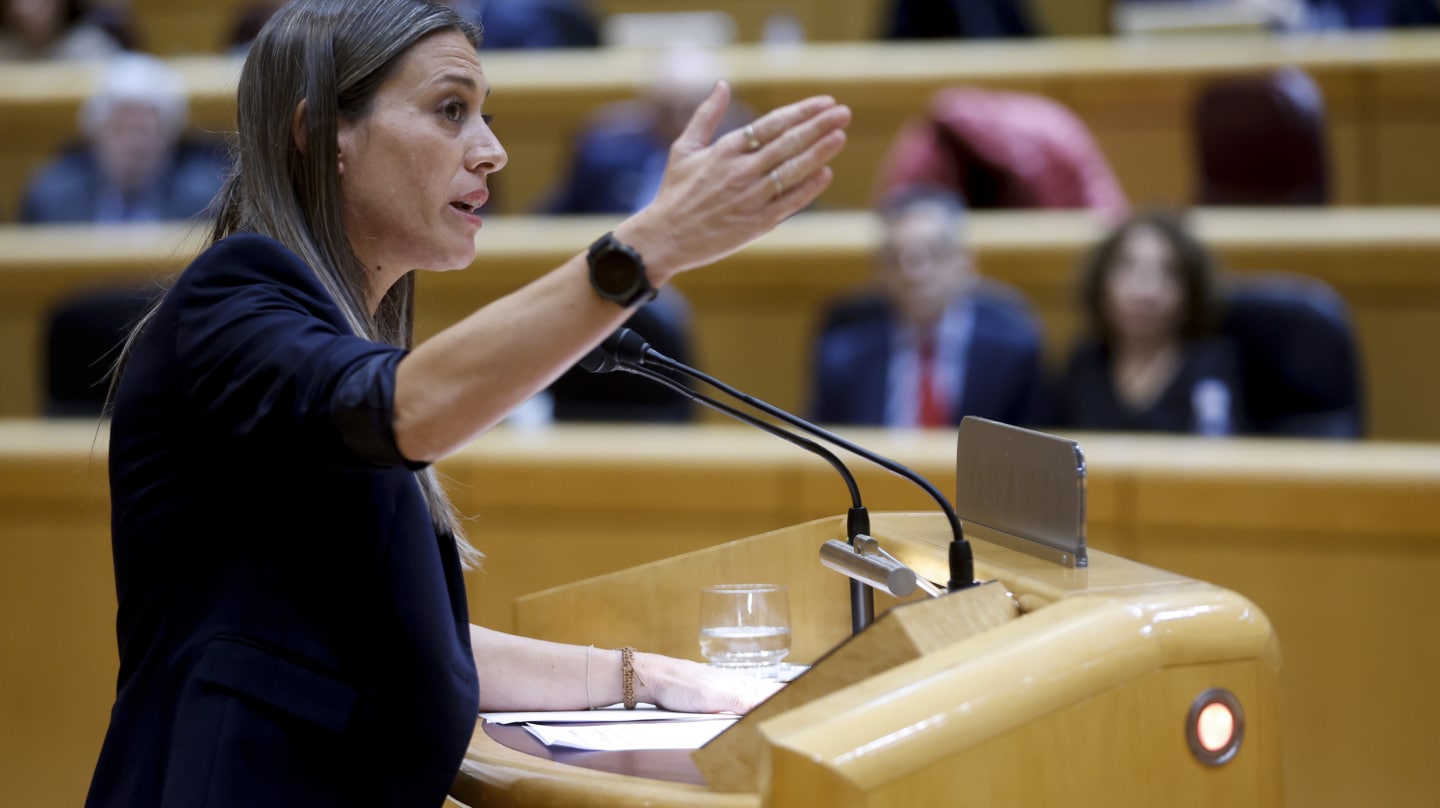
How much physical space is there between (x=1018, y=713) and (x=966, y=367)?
81.1 inches

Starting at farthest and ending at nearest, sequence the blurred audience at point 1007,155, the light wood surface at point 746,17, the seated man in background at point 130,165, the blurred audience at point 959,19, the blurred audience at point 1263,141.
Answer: the light wood surface at point 746,17
the blurred audience at point 959,19
the seated man in background at point 130,165
the blurred audience at point 1007,155
the blurred audience at point 1263,141

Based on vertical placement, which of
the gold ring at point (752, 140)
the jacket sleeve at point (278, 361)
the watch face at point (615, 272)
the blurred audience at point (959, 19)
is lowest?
the jacket sleeve at point (278, 361)

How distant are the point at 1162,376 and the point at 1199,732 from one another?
6.29ft

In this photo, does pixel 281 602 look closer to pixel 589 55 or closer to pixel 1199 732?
pixel 1199 732

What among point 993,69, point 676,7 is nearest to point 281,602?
point 993,69

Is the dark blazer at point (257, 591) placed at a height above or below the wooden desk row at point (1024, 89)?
below

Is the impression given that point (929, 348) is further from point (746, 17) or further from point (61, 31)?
point (61, 31)

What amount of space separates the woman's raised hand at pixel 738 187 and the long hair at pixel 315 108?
0.26 meters

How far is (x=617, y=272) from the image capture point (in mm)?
855

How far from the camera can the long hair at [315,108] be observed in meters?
A: 1.04

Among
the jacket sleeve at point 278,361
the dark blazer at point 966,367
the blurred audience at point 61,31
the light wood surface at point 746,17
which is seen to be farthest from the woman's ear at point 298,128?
the blurred audience at point 61,31

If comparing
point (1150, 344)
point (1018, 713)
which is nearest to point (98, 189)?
point (1150, 344)

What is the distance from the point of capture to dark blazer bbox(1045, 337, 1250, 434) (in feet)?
8.77

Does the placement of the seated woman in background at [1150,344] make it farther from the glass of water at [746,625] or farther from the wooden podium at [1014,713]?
the wooden podium at [1014,713]
